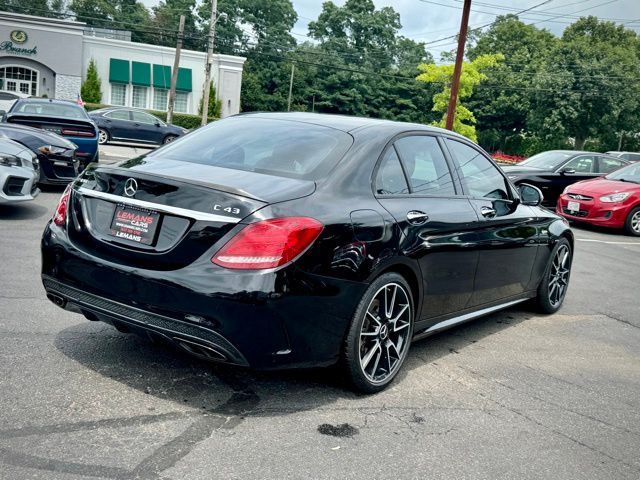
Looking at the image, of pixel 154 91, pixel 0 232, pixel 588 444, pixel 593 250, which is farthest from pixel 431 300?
pixel 154 91

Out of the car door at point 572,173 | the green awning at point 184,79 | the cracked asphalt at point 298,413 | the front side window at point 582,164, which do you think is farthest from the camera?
the green awning at point 184,79

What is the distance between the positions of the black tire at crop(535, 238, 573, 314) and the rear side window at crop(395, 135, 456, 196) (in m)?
1.92

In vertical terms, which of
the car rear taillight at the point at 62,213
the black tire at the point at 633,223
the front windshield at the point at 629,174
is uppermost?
the front windshield at the point at 629,174

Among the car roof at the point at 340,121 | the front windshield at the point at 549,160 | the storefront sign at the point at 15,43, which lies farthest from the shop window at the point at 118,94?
the car roof at the point at 340,121

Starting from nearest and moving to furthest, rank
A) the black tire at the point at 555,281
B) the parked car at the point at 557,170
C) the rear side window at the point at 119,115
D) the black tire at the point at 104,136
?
1. the black tire at the point at 555,281
2. the parked car at the point at 557,170
3. the black tire at the point at 104,136
4. the rear side window at the point at 119,115

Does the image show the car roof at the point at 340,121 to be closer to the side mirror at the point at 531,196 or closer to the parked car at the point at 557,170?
the side mirror at the point at 531,196

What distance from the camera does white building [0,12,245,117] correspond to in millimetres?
41250

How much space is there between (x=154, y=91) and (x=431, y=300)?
4678 cm

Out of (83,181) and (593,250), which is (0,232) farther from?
(593,250)

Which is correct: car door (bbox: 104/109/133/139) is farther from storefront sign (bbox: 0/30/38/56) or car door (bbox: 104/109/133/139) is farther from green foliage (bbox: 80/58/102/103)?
green foliage (bbox: 80/58/102/103)

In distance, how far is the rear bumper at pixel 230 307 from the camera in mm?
3352

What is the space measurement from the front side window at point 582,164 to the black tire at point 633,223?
236cm

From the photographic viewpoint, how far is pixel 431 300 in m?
4.47

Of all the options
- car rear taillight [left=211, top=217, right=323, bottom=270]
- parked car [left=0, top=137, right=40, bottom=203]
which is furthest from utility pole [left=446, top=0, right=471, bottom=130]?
car rear taillight [left=211, top=217, right=323, bottom=270]
